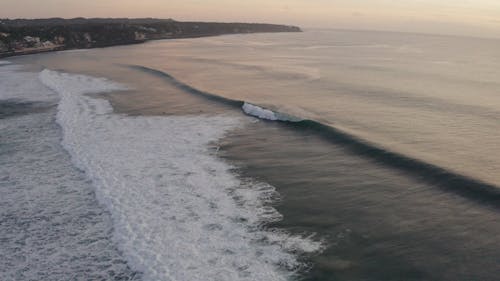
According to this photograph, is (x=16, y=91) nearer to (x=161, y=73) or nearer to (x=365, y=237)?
(x=161, y=73)

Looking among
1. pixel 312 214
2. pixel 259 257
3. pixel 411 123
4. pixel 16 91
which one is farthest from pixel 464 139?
pixel 16 91

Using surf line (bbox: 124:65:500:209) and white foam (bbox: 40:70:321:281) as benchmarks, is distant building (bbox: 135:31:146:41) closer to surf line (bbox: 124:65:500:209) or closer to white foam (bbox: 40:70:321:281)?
surf line (bbox: 124:65:500:209)

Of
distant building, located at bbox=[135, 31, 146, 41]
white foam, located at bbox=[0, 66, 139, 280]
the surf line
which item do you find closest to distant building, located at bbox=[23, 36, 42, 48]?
distant building, located at bbox=[135, 31, 146, 41]

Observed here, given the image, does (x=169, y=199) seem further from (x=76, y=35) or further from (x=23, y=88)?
(x=76, y=35)

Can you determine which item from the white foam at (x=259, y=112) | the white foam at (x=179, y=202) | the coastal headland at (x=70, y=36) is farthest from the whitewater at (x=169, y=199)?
the coastal headland at (x=70, y=36)

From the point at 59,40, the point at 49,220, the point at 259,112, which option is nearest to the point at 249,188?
the point at 49,220

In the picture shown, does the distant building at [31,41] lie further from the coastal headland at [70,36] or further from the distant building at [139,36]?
the distant building at [139,36]

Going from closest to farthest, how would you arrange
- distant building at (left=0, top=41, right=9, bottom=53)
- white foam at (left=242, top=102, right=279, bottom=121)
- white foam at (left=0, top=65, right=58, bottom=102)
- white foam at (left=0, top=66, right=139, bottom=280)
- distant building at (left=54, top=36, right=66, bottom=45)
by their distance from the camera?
white foam at (left=0, top=66, right=139, bottom=280)
white foam at (left=242, top=102, right=279, bottom=121)
white foam at (left=0, top=65, right=58, bottom=102)
distant building at (left=0, top=41, right=9, bottom=53)
distant building at (left=54, top=36, right=66, bottom=45)
